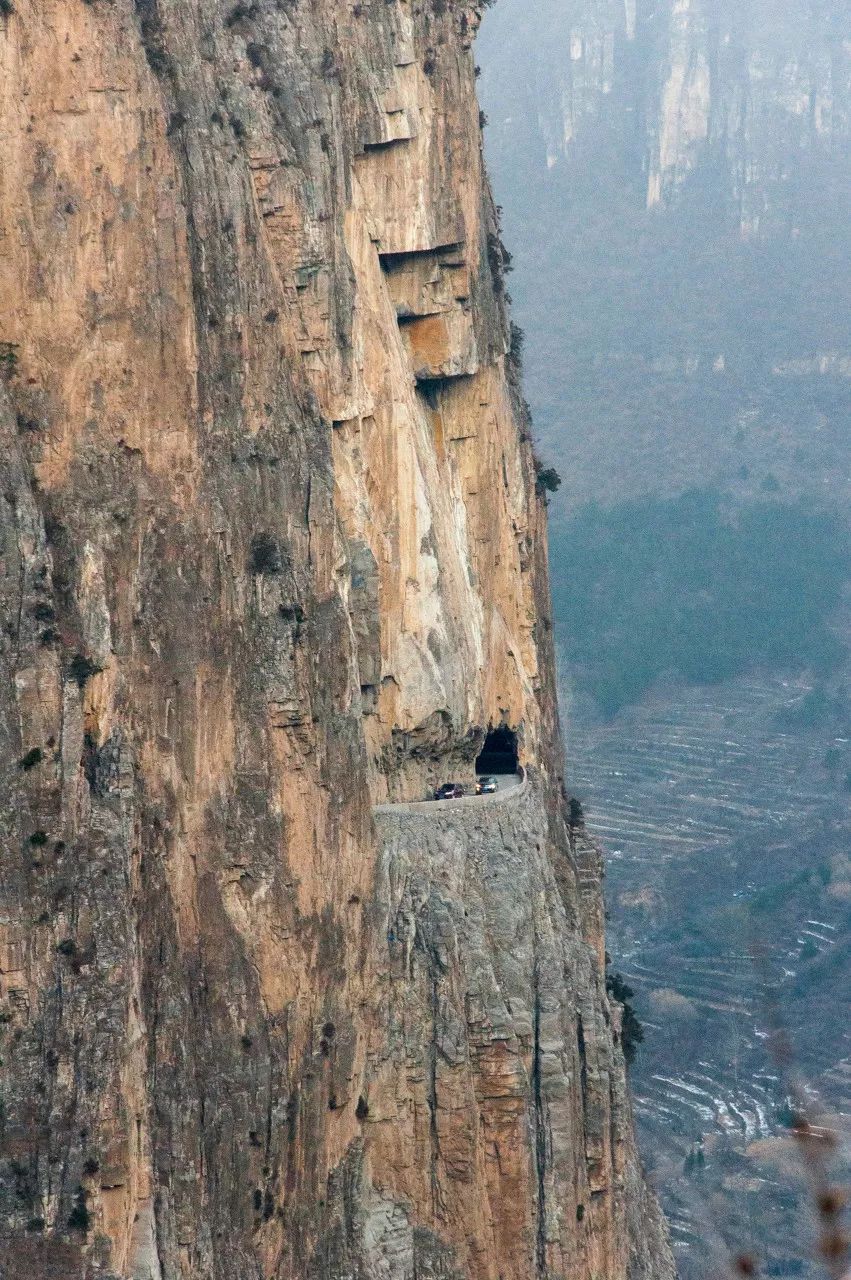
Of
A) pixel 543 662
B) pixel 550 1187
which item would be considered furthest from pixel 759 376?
pixel 550 1187

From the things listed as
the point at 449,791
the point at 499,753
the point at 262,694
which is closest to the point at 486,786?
the point at 449,791

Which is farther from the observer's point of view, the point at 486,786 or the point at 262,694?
the point at 486,786

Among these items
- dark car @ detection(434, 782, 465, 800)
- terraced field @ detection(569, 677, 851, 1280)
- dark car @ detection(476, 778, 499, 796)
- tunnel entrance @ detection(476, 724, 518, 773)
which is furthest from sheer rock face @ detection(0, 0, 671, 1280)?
terraced field @ detection(569, 677, 851, 1280)

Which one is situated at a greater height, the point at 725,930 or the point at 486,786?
the point at 486,786

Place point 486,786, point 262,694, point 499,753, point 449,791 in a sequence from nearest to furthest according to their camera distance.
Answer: point 262,694 → point 449,791 → point 486,786 → point 499,753

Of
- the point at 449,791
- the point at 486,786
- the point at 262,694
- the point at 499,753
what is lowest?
the point at 499,753

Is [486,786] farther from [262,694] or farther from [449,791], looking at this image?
[262,694]
